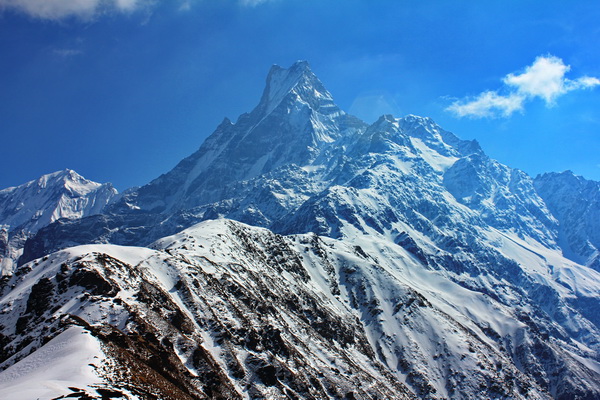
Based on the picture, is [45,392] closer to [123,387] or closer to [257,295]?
[123,387]

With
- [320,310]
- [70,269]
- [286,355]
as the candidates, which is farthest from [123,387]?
[320,310]

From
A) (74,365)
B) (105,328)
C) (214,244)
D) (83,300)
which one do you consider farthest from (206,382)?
(214,244)

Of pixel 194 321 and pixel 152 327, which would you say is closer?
pixel 152 327

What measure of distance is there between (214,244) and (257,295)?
37.4 m

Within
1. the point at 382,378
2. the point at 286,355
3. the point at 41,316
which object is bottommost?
the point at 382,378

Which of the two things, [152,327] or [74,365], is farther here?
[152,327]

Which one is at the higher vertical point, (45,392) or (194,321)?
(194,321)

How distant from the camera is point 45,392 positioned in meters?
44.8

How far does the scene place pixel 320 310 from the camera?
19612 cm

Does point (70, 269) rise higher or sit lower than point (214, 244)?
lower

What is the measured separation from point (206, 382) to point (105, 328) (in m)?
23.6

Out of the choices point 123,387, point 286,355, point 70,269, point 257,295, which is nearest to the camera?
point 123,387

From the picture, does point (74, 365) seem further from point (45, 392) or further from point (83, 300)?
point (83, 300)

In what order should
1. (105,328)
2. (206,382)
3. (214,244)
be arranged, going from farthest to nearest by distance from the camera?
(214,244)
(206,382)
(105,328)
